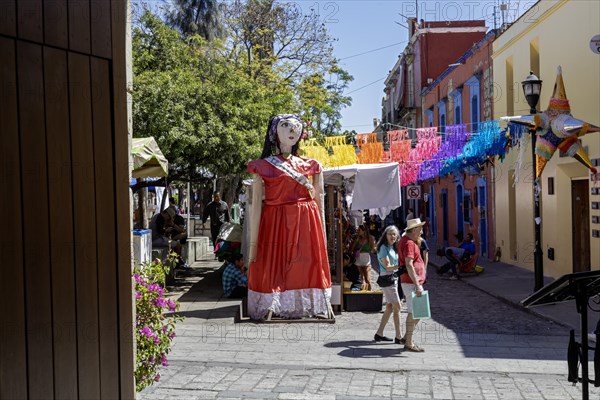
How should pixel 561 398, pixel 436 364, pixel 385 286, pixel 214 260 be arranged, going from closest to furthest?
pixel 561 398 < pixel 436 364 < pixel 385 286 < pixel 214 260

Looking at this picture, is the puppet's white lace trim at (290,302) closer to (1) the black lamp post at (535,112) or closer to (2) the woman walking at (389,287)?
(2) the woman walking at (389,287)

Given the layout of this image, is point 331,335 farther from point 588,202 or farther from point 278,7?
point 278,7

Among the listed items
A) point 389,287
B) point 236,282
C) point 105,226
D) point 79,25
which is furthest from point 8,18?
point 236,282

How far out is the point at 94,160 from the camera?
3.65m

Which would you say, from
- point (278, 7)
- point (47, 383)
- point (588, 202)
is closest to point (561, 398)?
point (47, 383)

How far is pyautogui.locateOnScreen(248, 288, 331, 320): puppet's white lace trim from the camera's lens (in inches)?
384

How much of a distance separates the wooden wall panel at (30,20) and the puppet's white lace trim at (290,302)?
6785mm

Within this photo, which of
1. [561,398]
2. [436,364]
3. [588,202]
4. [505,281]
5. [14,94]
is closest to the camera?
[14,94]

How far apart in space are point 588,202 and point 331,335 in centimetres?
752

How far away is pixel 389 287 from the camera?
855cm

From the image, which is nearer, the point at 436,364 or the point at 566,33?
the point at 436,364

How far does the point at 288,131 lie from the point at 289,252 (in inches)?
65.4

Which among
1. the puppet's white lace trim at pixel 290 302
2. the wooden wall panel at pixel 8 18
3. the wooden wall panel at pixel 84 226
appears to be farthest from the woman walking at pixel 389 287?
the wooden wall panel at pixel 8 18

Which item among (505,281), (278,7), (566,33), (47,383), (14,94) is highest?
(278,7)
